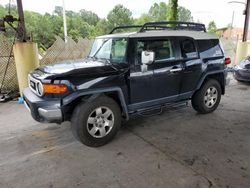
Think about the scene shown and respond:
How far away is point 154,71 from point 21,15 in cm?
403

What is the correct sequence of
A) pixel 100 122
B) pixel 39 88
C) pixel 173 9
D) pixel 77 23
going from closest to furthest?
pixel 39 88, pixel 100 122, pixel 173 9, pixel 77 23

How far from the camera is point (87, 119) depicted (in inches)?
120

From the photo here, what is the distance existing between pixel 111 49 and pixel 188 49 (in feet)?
4.90

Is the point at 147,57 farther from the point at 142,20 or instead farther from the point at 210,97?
the point at 142,20

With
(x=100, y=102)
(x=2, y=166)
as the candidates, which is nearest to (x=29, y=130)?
(x=2, y=166)

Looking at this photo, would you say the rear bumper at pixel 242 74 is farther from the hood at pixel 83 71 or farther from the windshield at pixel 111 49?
the hood at pixel 83 71

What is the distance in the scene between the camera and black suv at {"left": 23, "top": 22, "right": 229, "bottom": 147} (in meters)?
2.94

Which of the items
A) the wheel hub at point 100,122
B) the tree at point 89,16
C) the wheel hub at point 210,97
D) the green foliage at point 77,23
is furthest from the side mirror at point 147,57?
the tree at point 89,16

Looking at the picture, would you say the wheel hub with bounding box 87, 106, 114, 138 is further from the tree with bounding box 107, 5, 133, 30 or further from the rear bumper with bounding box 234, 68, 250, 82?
the tree with bounding box 107, 5, 133, 30

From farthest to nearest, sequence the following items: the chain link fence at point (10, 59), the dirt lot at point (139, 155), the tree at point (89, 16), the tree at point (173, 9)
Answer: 1. the tree at point (89, 16)
2. the tree at point (173, 9)
3. the chain link fence at point (10, 59)
4. the dirt lot at point (139, 155)

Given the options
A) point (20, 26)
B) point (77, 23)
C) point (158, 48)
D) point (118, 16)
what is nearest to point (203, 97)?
point (158, 48)

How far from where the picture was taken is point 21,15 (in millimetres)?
5461

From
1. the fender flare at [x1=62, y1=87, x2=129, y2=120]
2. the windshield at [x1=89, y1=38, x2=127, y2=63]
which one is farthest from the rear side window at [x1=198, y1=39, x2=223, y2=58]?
the fender flare at [x1=62, y1=87, x2=129, y2=120]

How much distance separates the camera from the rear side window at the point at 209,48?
4.23m
